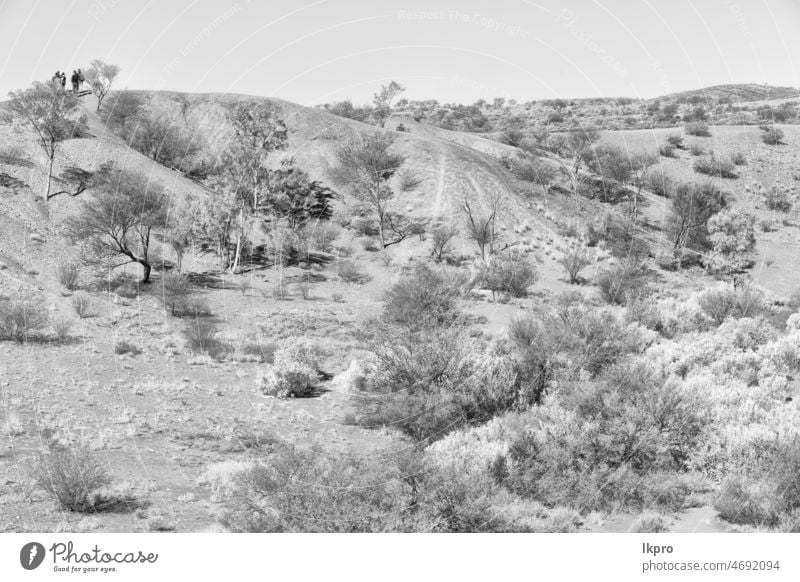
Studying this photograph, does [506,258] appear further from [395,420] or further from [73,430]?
[73,430]

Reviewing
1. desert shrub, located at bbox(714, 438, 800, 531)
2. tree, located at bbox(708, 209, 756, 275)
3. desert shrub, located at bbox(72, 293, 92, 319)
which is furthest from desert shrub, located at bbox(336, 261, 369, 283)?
desert shrub, located at bbox(714, 438, 800, 531)

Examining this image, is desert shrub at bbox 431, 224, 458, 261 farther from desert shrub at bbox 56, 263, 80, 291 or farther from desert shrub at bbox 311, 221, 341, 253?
desert shrub at bbox 56, 263, 80, 291

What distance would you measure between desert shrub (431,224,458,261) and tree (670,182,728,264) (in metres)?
16.7

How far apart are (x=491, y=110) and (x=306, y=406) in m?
123

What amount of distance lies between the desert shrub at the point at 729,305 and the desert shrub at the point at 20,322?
94.8 feet

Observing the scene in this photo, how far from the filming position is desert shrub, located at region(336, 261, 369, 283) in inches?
1673

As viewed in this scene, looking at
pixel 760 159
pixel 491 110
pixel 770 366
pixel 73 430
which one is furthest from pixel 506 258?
pixel 491 110

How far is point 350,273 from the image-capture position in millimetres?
42906

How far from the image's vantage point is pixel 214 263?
145ft

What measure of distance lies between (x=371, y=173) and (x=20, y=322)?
30.6 m

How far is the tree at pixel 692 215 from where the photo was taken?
157ft

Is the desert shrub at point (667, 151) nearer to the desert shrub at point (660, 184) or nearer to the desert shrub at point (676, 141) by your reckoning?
the desert shrub at point (676, 141)
